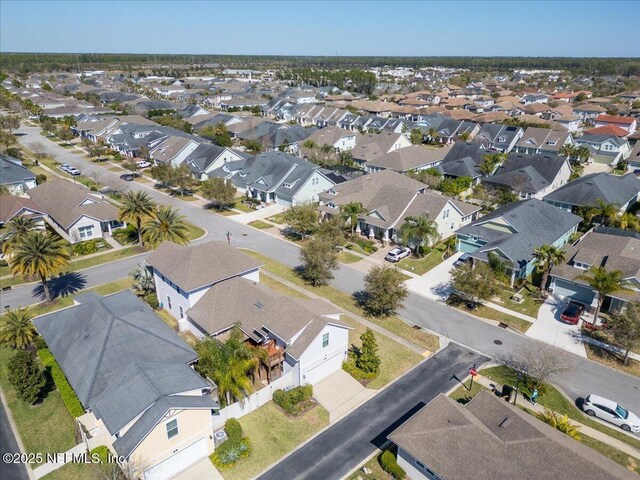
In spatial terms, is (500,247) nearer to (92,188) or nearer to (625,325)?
(625,325)

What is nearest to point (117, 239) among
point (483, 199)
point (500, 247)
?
point (500, 247)

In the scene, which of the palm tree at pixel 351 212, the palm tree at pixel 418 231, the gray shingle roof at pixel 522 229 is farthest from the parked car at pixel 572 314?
the palm tree at pixel 351 212

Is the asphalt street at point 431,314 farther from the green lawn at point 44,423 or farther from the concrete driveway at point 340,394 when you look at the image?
the green lawn at point 44,423

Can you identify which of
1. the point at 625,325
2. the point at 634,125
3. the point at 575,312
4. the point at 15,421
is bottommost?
the point at 15,421

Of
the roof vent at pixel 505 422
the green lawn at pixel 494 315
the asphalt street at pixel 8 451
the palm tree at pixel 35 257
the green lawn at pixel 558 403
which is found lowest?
the asphalt street at pixel 8 451

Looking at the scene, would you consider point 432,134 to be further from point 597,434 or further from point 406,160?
point 597,434

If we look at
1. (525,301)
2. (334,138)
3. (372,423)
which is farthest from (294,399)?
(334,138)

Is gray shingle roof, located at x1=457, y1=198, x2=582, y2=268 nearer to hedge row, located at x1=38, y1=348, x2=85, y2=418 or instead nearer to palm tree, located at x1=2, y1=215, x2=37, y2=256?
hedge row, located at x1=38, y1=348, x2=85, y2=418
